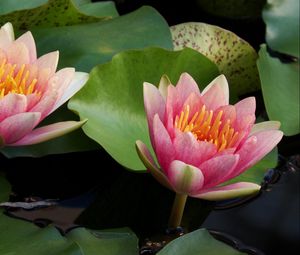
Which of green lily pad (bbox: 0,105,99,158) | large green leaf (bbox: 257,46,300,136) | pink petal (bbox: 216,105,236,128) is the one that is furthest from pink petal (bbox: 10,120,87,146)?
large green leaf (bbox: 257,46,300,136)

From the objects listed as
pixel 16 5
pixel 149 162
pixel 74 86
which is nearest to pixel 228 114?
pixel 149 162

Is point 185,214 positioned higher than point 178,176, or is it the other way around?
point 178,176

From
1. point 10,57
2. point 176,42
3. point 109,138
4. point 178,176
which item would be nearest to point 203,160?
point 178,176

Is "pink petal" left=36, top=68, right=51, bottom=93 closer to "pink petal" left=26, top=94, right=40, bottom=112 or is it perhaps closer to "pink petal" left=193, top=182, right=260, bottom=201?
"pink petal" left=26, top=94, right=40, bottom=112

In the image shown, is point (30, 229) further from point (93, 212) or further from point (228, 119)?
point (228, 119)

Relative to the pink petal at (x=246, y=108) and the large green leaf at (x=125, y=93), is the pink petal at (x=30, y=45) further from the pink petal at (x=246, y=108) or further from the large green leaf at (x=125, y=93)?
the pink petal at (x=246, y=108)

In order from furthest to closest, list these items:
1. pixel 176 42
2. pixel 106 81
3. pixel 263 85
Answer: pixel 176 42, pixel 263 85, pixel 106 81
